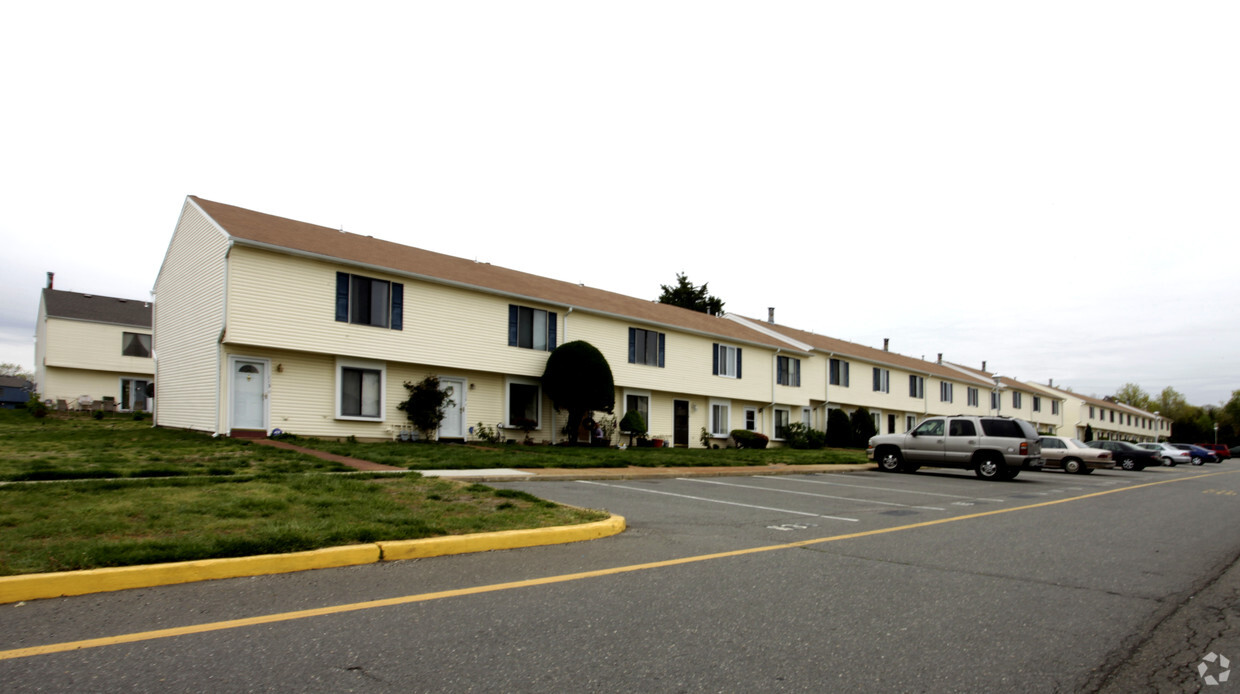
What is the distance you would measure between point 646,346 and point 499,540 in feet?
75.5

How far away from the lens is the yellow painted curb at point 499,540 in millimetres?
6820

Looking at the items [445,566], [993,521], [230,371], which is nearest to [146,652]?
[445,566]

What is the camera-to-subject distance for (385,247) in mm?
24938

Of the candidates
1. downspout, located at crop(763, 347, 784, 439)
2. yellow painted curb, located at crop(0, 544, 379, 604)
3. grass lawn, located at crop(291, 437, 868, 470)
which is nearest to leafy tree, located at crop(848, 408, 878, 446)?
downspout, located at crop(763, 347, 784, 439)

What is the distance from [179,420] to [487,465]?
12200mm

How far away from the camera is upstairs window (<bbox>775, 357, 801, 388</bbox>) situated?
3744 cm

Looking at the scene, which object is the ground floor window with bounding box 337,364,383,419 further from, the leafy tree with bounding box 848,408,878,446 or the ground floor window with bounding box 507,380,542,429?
the leafy tree with bounding box 848,408,878,446

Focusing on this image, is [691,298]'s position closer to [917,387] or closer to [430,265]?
[917,387]

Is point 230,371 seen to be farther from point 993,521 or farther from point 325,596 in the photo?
point 993,521

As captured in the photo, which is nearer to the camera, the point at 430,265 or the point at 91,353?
the point at 430,265

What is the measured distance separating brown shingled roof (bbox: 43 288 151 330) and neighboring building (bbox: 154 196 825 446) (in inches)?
664

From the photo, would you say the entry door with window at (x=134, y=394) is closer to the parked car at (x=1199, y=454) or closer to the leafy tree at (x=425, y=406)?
the leafy tree at (x=425, y=406)

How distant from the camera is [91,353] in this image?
3844cm

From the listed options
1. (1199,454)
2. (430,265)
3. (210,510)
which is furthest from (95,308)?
(1199,454)
